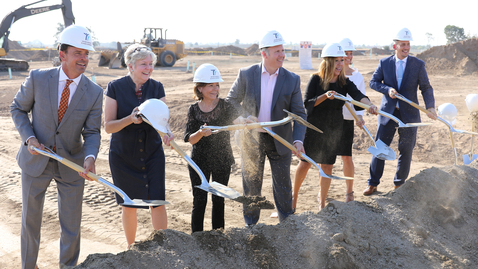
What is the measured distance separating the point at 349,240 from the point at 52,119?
2.64 metres

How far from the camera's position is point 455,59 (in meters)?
18.1

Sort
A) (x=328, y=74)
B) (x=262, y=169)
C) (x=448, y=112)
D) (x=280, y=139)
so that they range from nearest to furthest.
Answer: (x=280, y=139) → (x=262, y=169) → (x=328, y=74) → (x=448, y=112)

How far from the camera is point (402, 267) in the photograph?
9.93 feet

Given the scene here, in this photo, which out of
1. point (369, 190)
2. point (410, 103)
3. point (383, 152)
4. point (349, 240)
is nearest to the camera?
point (349, 240)

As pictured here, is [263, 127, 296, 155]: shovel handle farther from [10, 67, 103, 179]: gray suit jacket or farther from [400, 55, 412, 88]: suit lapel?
[400, 55, 412, 88]: suit lapel

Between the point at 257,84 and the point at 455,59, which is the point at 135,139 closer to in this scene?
the point at 257,84

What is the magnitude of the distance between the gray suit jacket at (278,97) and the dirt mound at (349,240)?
0.85 meters

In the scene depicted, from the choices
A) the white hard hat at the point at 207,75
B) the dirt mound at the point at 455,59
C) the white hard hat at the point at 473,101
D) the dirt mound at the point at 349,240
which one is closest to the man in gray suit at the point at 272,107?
the white hard hat at the point at 207,75

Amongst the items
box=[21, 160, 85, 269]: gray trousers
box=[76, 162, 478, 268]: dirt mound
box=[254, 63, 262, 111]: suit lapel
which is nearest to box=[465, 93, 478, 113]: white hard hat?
box=[76, 162, 478, 268]: dirt mound

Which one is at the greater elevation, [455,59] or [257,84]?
[455,59]

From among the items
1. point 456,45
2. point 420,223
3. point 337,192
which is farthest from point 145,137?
point 456,45

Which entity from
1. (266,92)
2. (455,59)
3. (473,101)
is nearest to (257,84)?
(266,92)

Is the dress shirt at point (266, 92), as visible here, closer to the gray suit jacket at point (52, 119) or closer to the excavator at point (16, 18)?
the gray suit jacket at point (52, 119)

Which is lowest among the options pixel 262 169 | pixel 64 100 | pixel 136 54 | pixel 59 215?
pixel 59 215
